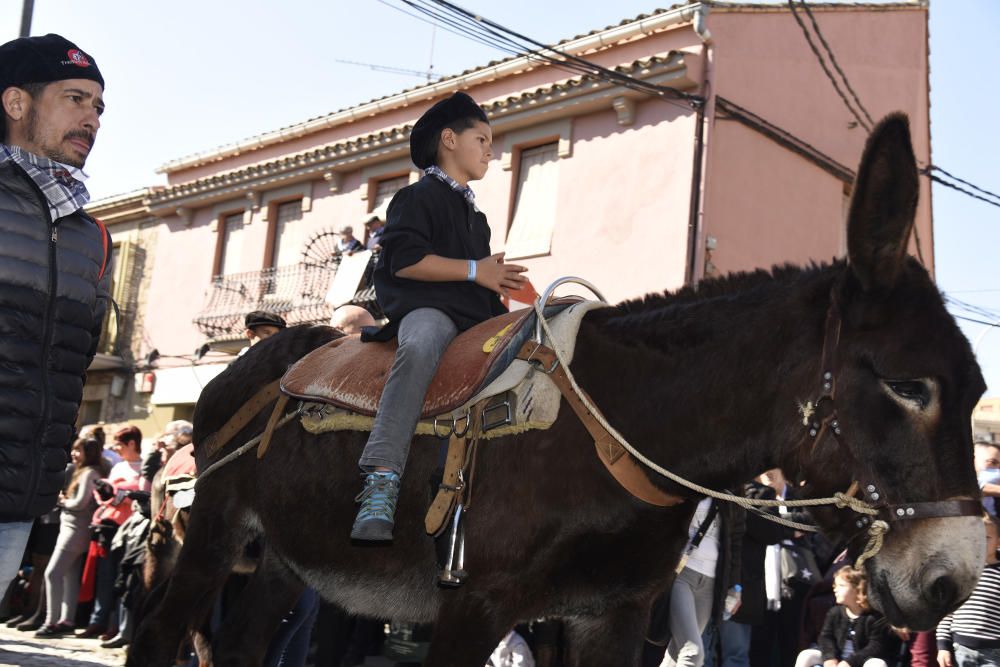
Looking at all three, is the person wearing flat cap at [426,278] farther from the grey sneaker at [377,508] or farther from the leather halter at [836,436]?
the leather halter at [836,436]

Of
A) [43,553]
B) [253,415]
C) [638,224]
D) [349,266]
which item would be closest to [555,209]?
[638,224]

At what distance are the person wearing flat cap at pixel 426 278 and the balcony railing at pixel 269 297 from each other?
13119 mm

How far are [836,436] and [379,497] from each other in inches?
62.3

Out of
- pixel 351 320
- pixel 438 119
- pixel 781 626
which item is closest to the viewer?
pixel 438 119

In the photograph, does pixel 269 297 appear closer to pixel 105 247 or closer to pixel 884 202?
pixel 105 247

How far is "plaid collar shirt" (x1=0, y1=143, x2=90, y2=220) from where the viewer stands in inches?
126

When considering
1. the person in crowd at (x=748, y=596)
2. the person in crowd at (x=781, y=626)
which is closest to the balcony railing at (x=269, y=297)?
the person in crowd at (x=781, y=626)

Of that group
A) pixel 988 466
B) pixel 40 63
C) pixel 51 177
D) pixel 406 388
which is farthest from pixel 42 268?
pixel 988 466

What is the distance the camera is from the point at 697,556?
7484 millimetres

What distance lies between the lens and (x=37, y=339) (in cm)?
310

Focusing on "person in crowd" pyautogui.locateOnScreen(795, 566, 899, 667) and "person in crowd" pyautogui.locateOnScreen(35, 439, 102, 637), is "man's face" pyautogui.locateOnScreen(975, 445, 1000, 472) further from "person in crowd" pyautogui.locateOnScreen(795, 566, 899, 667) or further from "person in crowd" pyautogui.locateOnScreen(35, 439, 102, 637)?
"person in crowd" pyautogui.locateOnScreen(35, 439, 102, 637)

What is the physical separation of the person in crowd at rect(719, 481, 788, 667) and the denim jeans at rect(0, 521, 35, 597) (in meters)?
5.70

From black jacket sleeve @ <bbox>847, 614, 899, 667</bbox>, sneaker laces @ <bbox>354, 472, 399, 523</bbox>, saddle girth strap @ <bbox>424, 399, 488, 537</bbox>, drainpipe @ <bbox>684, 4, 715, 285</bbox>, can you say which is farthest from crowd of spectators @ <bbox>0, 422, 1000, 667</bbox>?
drainpipe @ <bbox>684, 4, 715, 285</bbox>

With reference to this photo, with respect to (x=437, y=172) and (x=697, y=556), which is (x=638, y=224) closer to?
(x=697, y=556)
